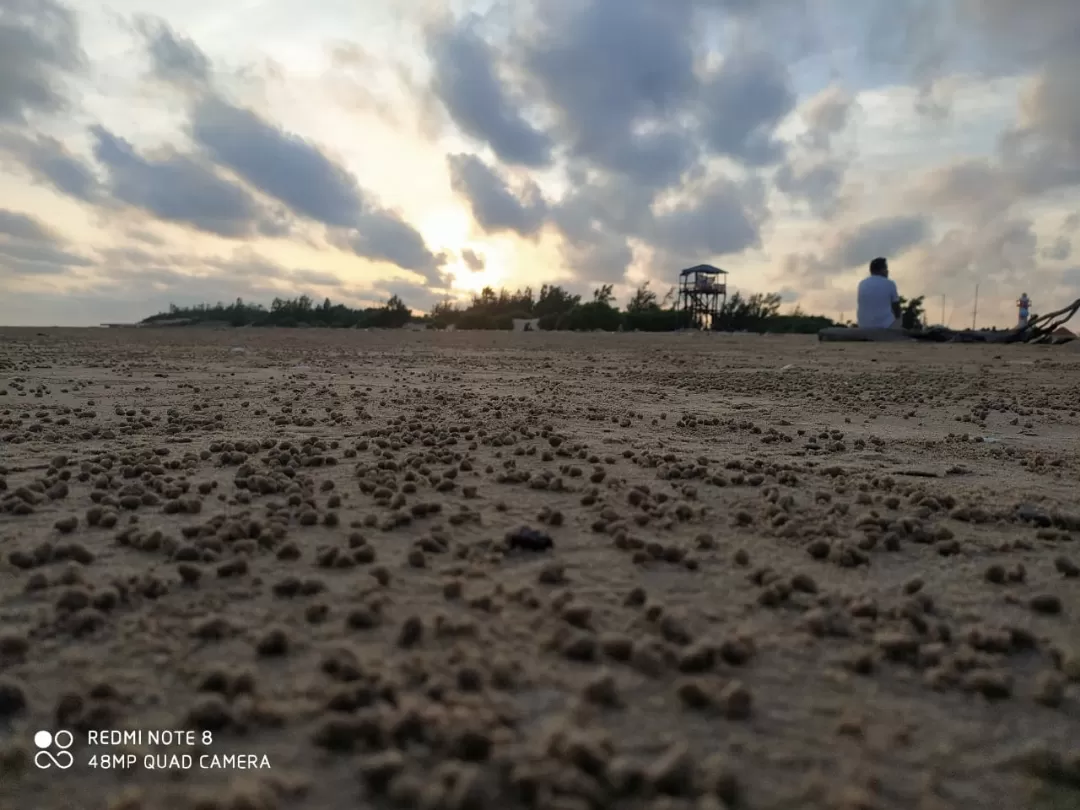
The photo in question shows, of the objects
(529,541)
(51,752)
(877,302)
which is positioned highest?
(877,302)

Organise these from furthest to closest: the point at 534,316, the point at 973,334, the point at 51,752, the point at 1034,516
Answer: the point at 534,316, the point at 973,334, the point at 1034,516, the point at 51,752

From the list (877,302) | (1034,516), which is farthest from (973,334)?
(1034,516)

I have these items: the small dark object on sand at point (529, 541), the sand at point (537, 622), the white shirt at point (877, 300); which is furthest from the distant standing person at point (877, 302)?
the small dark object on sand at point (529, 541)

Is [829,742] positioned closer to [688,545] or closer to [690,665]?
[690,665]

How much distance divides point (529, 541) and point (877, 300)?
18986mm

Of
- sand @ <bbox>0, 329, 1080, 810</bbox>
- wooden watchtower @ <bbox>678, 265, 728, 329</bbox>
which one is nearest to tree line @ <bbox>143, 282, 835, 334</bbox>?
wooden watchtower @ <bbox>678, 265, 728, 329</bbox>

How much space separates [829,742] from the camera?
Answer: 1477mm

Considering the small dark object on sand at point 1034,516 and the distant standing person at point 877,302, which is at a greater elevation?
the distant standing person at point 877,302

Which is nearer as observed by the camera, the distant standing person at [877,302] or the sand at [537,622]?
the sand at [537,622]

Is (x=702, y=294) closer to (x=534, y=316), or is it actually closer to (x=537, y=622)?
(x=534, y=316)

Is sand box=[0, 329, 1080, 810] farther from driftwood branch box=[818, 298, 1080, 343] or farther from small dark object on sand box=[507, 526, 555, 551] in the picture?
driftwood branch box=[818, 298, 1080, 343]

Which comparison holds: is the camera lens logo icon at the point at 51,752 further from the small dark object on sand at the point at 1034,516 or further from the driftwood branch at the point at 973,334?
the driftwood branch at the point at 973,334

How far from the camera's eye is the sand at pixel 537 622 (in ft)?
4.51

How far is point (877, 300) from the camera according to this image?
63.1 ft
